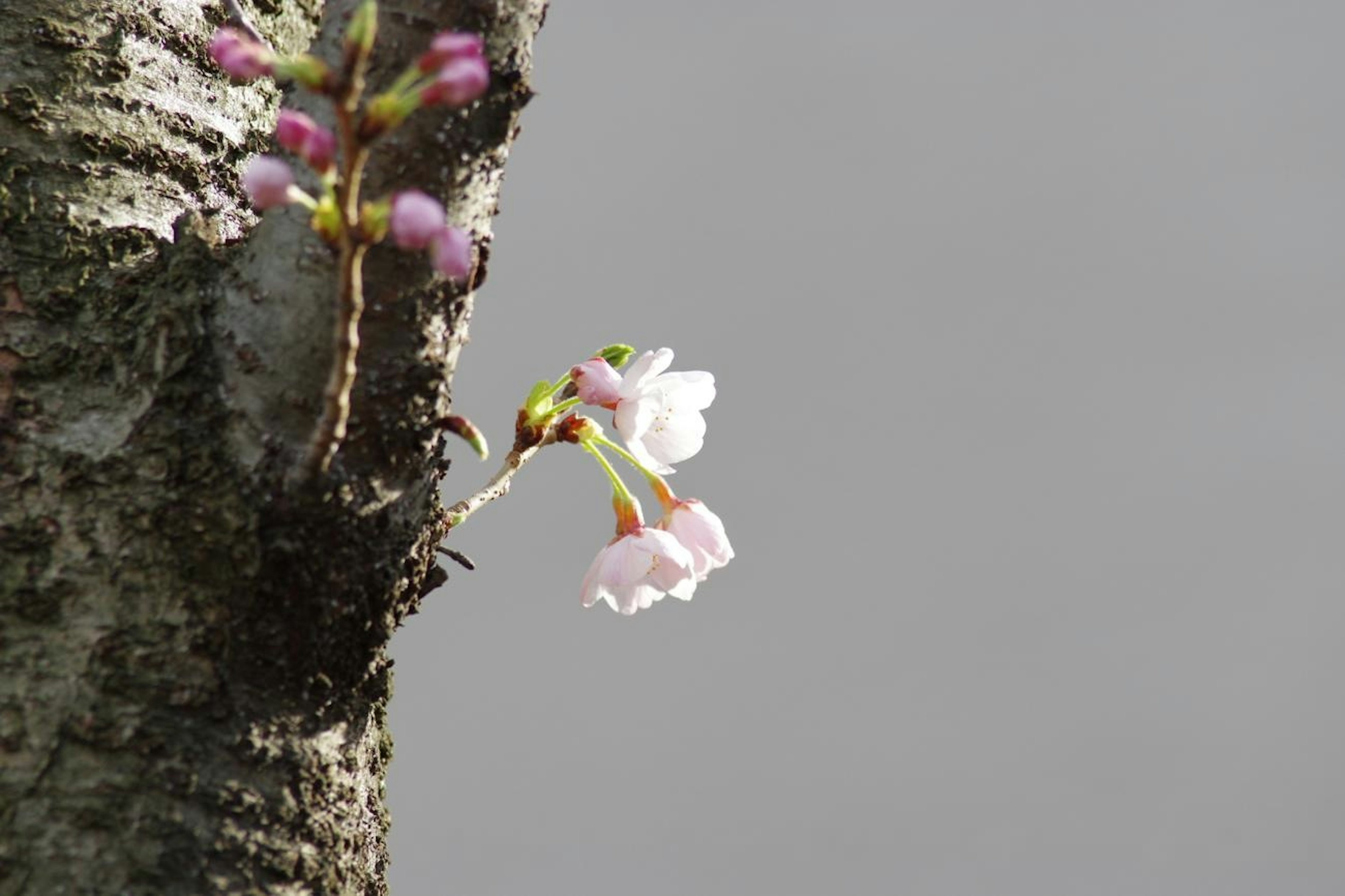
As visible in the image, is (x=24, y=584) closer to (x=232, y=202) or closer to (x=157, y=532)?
(x=157, y=532)

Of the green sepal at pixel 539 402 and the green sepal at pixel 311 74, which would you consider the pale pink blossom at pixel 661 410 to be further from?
the green sepal at pixel 311 74

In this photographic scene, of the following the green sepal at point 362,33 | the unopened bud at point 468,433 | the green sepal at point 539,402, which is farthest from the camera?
the green sepal at point 539,402

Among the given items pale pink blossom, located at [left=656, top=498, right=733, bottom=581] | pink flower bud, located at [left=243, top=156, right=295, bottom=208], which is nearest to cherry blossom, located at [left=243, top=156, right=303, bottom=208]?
pink flower bud, located at [left=243, top=156, right=295, bottom=208]

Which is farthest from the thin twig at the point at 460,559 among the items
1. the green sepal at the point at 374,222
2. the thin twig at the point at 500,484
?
the green sepal at the point at 374,222

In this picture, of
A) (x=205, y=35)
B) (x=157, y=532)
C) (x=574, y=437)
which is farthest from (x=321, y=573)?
(x=205, y=35)

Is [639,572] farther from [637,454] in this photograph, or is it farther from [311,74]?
[311,74]
